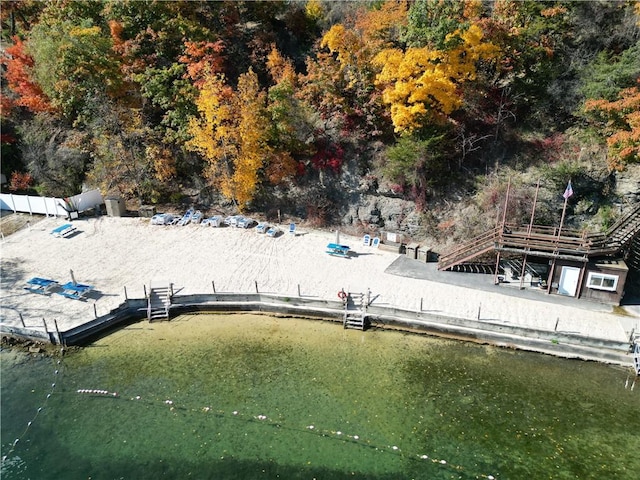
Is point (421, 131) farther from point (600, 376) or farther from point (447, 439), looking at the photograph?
point (447, 439)

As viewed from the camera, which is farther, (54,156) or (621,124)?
(54,156)

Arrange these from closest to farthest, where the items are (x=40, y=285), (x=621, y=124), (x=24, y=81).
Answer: (x=40, y=285) < (x=621, y=124) < (x=24, y=81)

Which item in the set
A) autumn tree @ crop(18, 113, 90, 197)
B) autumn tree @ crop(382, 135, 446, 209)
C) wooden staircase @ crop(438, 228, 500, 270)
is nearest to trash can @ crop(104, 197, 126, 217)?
autumn tree @ crop(18, 113, 90, 197)

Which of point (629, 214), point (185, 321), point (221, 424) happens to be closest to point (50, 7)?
point (185, 321)

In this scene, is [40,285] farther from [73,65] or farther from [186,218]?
[73,65]

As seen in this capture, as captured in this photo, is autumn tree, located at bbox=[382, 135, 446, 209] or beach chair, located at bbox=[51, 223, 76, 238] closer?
autumn tree, located at bbox=[382, 135, 446, 209]

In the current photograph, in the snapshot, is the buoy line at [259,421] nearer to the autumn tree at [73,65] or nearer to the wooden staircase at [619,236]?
the wooden staircase at [619,236]

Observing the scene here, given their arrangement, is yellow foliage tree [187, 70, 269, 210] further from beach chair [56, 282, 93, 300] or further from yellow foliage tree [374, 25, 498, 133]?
beach chair [56, 282, 93, 300]

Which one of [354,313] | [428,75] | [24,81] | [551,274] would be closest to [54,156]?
[24,81]
